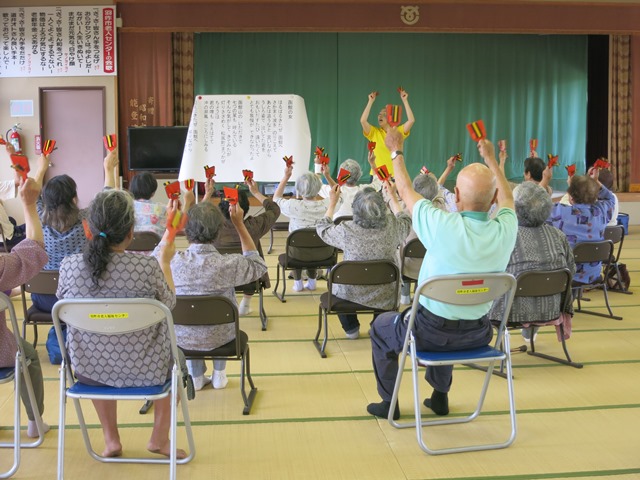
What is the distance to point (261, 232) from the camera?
4.50m

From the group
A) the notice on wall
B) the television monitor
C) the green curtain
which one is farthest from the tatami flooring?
the green curtain

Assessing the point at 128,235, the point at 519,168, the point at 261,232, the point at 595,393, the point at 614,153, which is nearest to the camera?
the point at 128,235

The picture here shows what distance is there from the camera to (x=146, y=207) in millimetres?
4918

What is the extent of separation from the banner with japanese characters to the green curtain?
5.54 feet

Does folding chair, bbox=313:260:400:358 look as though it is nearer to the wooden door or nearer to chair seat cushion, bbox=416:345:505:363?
chair seat cushion, bbox=416:345:505:363

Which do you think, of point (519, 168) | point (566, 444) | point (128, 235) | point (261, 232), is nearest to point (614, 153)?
point (519, 168)

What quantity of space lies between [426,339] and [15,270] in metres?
1.53

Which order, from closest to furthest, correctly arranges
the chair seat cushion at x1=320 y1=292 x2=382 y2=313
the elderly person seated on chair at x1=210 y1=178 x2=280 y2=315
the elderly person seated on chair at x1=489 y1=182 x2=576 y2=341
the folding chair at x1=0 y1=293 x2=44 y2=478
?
1. the folding chair at x1=0 y1=293 x2=44 y2=478
2. the elderly person seated on chair at x1=489 y1=182 x2=576 y2=341
3. the chair seat cushion at x1=320 y1=292 x2=382 y2=313
4. the elderly person seated on chair at x1=210 y1=178 x2=280 y2=315

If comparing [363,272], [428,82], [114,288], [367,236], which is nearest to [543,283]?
[363,272]

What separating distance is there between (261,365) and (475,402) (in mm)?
1174

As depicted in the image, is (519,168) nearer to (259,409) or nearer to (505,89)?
(505,89)

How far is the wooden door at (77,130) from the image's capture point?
32.6ft

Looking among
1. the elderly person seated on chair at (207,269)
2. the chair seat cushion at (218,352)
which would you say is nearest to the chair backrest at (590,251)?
the elderly person seated on chair at (207,269)

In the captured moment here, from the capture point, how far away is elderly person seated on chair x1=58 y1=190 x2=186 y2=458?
97.1 inches
